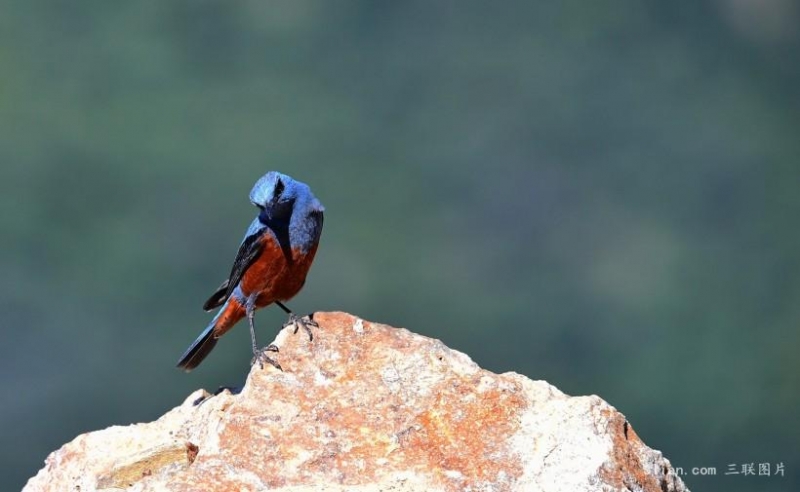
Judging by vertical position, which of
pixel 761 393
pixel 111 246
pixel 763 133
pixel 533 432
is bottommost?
pixel 533 432

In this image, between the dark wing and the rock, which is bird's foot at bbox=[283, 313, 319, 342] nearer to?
the rock

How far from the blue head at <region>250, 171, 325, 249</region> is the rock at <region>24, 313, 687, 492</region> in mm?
1694

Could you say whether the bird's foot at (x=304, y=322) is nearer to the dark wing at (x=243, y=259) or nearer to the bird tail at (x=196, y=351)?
the dark wing at (x=243, y=259)

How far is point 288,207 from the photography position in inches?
410

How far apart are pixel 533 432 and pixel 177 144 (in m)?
51.8

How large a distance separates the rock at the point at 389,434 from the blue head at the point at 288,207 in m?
1.69

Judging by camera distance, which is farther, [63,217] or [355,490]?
[63,217]

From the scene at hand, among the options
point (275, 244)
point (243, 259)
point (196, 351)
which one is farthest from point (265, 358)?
point (196, 351)

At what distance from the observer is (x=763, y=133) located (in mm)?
60656

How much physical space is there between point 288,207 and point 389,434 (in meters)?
2.90

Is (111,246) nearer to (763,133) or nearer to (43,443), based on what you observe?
(43,443)

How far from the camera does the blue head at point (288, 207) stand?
10234 millimetres

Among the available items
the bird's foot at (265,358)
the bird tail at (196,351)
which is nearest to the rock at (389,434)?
the bird's foot at (265,358)

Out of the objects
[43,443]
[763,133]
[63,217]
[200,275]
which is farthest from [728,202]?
[43,443]
